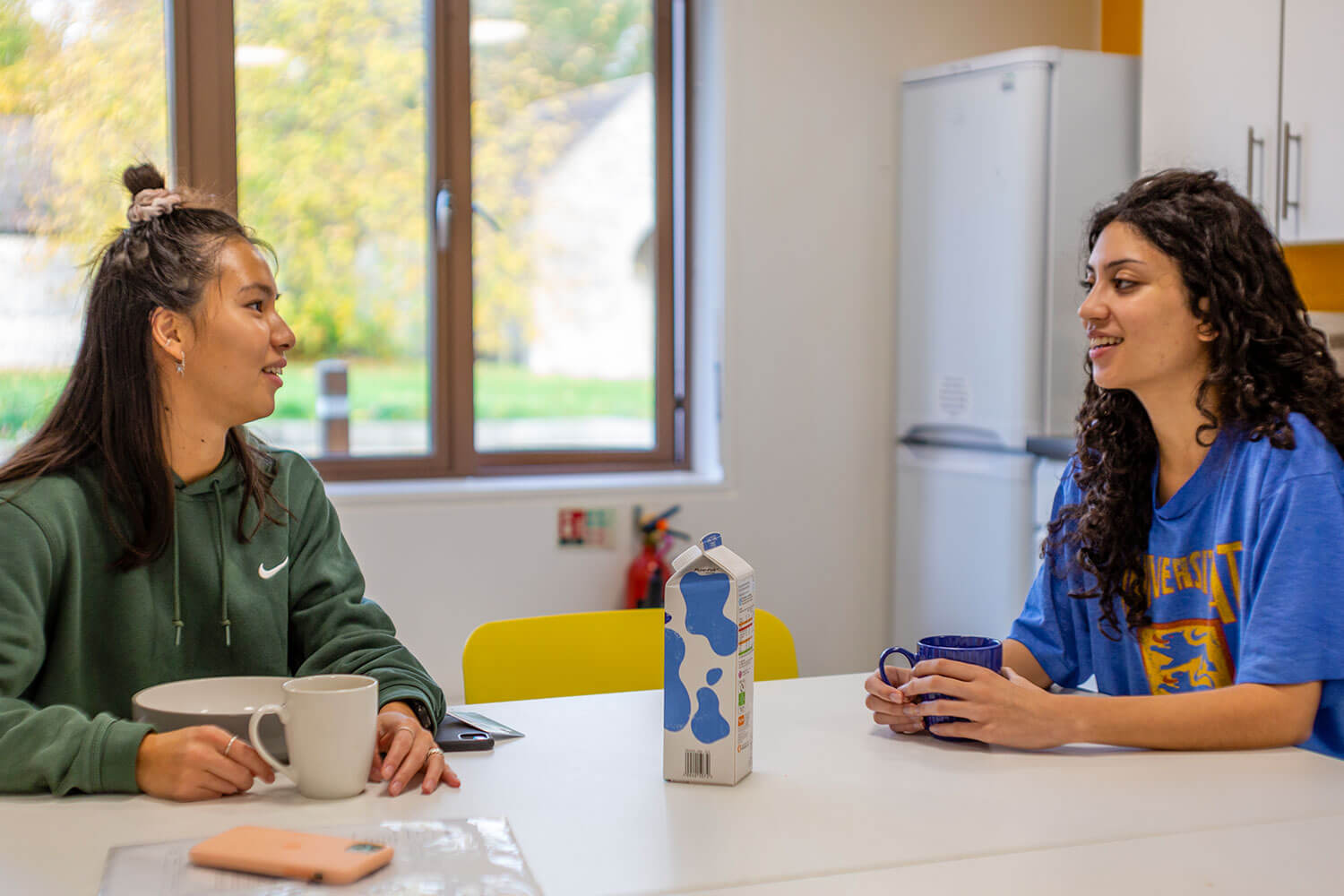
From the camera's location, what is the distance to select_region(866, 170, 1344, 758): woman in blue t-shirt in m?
1.29

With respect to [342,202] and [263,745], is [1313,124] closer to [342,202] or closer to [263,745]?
[342,202]

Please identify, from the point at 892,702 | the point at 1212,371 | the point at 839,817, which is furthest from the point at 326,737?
the point at 1212,371

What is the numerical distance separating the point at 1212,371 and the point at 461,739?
98 centimetres

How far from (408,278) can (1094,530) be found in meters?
2.18

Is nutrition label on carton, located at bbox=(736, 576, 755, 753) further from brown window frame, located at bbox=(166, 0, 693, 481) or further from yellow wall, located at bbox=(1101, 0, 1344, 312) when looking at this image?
yellow wall, located at bbox=(1101, 0, 1344, 312)

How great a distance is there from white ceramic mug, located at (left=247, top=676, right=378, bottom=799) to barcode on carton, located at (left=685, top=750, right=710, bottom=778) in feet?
0.92

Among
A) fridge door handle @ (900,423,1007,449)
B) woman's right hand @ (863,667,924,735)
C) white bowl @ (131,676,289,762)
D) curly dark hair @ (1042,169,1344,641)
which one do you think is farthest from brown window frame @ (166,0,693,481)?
woman's right hand @ (863,667,924,735)

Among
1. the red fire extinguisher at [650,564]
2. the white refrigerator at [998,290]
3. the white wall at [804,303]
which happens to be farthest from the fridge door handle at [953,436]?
the red fire extinguisher at [650,564]

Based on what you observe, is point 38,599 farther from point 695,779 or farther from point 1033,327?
point 1033,327

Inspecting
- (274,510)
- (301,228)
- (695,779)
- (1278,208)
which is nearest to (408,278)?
(301,228)

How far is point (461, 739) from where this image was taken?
4.18 feet

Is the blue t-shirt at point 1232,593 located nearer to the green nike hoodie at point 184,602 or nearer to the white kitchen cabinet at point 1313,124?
the green nike hoodie at point 184,602

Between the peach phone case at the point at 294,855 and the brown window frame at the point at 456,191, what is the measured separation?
7.19 feet

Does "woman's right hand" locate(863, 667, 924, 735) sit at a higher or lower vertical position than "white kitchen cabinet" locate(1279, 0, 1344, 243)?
lower
